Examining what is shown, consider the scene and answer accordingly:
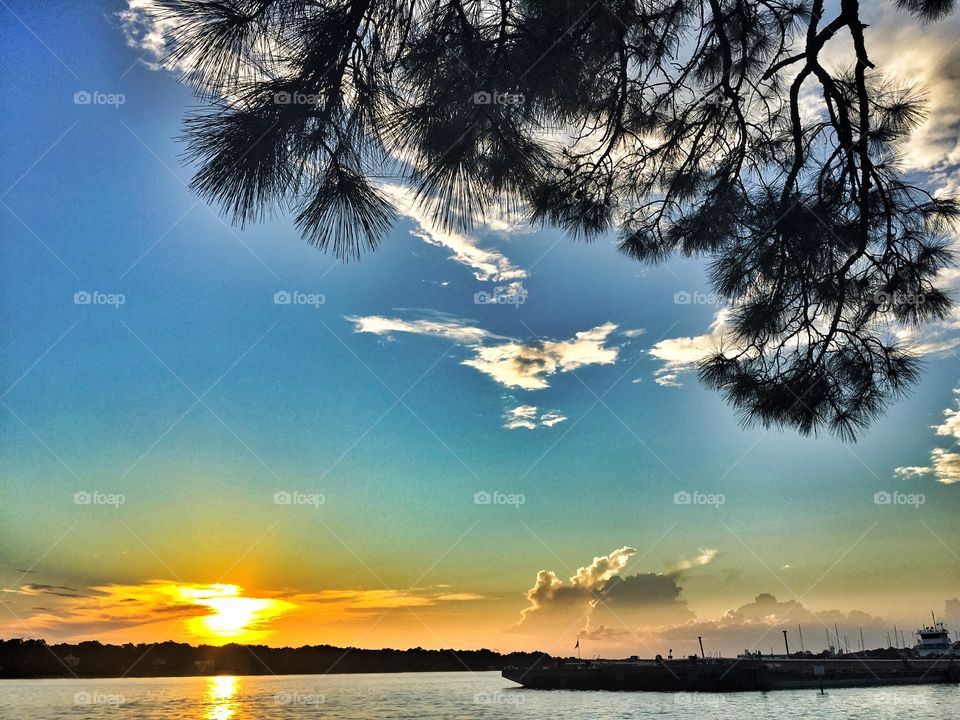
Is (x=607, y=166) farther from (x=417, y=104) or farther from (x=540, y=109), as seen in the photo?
(x=417, y=104)

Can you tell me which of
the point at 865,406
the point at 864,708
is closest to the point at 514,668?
the point at 864,708

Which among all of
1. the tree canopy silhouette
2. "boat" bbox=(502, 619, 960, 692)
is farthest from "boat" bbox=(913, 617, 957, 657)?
the tree canopy silhouette

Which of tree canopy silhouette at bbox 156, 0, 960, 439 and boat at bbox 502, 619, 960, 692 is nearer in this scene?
tree canopy silhouette at bbox 156, 0, 960, 439

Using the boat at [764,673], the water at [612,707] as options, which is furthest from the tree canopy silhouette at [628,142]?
the boat at [764,673]

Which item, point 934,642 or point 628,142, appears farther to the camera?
point 934,642

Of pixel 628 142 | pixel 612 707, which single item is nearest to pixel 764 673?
pixel 612 707

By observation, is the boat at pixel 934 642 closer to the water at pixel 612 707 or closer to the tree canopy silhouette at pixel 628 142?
the water at pixel 612 707

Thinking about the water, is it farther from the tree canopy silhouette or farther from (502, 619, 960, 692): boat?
the tree canopy silhouette

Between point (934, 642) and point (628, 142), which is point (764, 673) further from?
point (628, 142)

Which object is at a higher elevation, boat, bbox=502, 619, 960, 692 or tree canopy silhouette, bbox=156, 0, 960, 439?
tree canopy silhouette, bbox=156, 0, 960, 439

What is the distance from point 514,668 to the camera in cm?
5394

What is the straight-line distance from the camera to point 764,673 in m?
38.7

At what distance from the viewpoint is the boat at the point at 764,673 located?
39438 millimetres

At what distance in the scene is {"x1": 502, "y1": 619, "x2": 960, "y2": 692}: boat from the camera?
39.4m
